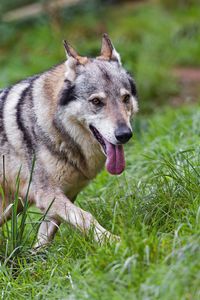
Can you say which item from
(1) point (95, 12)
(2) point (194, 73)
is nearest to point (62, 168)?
(2) point (194, 73)

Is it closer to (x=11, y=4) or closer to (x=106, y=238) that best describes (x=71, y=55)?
(x=106, y=238)

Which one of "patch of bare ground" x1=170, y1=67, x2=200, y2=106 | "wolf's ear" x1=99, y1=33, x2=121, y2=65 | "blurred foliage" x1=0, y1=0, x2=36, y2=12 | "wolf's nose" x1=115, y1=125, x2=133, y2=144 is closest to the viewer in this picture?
"wolf's nose" x1=115, y1=125, x2=133, y2=144

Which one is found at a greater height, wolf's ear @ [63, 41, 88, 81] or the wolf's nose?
wolf's ear @ [63, 41, 88, 81]

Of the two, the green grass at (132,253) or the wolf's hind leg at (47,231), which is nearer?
the green grass at (132,253)

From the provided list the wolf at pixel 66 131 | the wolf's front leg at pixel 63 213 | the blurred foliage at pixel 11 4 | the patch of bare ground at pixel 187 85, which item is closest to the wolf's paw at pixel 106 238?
the wolf's front leg at pixel 63 213

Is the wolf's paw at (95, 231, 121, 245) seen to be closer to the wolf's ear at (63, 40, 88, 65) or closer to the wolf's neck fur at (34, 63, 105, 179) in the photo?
the wolf's neck fur at (34, 63, 105, 179)

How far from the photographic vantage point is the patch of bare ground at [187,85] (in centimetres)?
1195

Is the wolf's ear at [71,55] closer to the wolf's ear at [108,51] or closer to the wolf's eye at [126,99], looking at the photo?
the wolf's ear at [108,51]

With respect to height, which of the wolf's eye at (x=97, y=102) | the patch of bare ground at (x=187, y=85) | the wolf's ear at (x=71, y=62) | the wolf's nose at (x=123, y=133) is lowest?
the patch of bare ground at (x=187, y=85)

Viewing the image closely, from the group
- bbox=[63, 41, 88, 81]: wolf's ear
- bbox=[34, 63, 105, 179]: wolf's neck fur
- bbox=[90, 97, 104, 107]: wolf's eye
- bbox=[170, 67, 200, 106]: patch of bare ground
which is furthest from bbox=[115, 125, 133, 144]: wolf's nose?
bbox=[170, 67, 200, 106]: patch of bare ground

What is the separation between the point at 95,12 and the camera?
16.8m

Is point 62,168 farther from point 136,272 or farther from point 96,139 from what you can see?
point 136,272

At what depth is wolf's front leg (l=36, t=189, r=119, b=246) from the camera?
463 cm

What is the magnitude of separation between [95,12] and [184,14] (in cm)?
220
